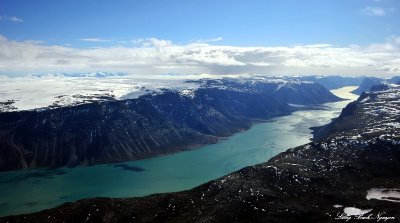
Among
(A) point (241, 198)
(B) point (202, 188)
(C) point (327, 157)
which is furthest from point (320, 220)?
(C) point (327, 157)

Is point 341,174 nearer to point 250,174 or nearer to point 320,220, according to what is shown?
point 250,174

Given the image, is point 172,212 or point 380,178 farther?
point 380,178

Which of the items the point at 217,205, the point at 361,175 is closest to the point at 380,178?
the point at 361,175

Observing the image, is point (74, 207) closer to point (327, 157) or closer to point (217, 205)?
point (217, 205)

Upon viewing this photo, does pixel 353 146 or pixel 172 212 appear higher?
pixel 353 146

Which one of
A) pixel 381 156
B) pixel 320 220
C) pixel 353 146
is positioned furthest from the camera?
pixel 353 146

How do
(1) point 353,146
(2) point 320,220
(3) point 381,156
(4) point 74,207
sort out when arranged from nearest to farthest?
(2) point 320,220 → (4) point 74,207 → (3) point 381,156 → (1) point 353,146
